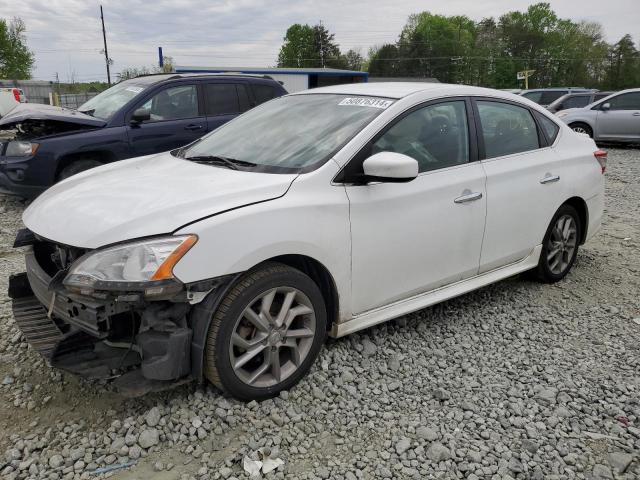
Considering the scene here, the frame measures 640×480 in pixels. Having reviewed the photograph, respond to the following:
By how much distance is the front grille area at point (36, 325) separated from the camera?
8.81ft

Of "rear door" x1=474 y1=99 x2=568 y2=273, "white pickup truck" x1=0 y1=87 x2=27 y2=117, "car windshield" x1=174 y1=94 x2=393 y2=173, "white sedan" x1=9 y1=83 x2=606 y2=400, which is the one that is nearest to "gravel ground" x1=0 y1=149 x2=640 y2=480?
"white sedan" x1=9 y1=83 x2=606 y2=400

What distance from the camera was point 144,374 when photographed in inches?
101

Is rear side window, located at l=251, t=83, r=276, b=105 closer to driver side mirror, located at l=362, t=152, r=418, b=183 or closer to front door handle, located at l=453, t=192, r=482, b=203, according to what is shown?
front door handle, located at l=453, t=192, r=482, b=203

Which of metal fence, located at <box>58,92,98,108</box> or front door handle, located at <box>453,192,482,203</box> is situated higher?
metal fence, located at <box>58,92,98,108</box>

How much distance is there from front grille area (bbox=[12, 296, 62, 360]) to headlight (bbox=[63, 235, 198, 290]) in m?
0.42

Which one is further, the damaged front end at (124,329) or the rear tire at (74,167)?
the rear tire at (74,167)

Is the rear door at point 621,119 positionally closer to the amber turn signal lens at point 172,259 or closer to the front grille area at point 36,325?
the amber turn signal lens at point 172,259

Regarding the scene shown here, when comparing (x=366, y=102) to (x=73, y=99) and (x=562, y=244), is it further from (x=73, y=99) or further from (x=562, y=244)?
(x=73, y=99)

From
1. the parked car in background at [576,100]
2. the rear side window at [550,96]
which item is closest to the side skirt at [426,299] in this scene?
the parked car in background at [576,100]

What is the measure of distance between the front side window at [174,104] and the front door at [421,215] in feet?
15.3

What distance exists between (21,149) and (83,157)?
0.69m

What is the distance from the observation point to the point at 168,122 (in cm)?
725

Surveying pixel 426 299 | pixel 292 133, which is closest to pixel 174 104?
pixel 292 133

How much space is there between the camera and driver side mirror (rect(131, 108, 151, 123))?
6953 millimetres
